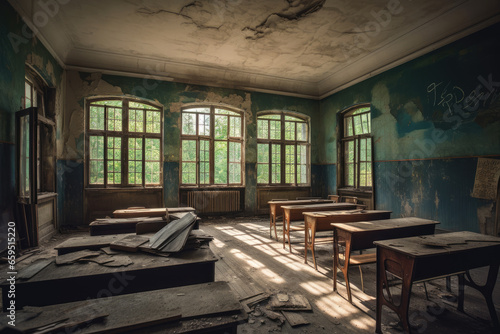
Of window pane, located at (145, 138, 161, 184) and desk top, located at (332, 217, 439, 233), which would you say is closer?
desk top, located at (332, 217, 439, 233)

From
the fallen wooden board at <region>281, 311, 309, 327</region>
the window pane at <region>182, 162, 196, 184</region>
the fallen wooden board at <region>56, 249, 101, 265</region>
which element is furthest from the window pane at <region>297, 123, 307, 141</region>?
the fallen wooden board at <region>56, 249, 101, 265</region>

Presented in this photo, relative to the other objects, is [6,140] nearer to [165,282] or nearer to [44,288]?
[44,288]

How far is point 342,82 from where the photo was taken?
741 centimetres

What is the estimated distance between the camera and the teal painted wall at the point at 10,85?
11.6 ft

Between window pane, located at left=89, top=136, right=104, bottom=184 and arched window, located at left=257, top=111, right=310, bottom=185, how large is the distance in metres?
4.30

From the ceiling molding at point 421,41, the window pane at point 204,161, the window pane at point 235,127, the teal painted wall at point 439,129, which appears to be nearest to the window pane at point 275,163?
the window pane at point 235,127

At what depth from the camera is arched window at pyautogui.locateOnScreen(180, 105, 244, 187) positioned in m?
7.18

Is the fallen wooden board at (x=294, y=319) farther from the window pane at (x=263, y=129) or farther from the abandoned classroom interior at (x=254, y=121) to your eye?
the window pane at (x=263, y=129)

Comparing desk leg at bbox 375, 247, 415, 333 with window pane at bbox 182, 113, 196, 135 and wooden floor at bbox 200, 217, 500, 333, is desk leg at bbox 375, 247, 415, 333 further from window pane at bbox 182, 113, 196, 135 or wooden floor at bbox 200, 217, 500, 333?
window pane at bbox 182, 113, 196, 135

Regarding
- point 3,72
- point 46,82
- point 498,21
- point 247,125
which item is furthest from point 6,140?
point 498,21

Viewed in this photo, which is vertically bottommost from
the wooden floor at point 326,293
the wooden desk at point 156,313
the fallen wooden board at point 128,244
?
the wooden floor at point 326,293

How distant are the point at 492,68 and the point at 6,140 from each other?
770cm

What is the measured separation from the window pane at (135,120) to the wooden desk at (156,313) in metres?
6.00

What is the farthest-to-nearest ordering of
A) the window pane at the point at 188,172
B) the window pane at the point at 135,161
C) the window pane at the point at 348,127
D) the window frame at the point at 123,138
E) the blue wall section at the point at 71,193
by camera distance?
1. the window pane at the point at 348,127
2. the window pane at the point at 188,172
3. the window pane at the point at 135,161
4. the window frame at the point at 123,138
5. the blue wall section at the point at 71,193
